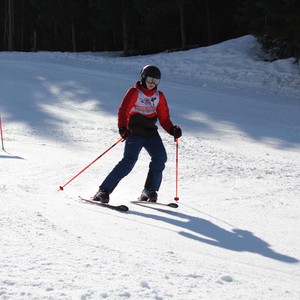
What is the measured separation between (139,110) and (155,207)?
3.75 feet

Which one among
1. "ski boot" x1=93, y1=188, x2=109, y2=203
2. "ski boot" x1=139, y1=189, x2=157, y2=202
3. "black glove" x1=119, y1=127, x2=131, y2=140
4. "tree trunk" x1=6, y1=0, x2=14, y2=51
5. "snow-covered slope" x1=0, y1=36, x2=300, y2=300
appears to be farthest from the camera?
"tree trunk" x1=6, y1=0, x2=14, y2=51

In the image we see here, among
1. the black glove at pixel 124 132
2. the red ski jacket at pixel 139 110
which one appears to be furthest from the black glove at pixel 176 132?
the black glove at pixel 124 132

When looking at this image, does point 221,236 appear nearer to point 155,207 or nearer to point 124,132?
point 155,207

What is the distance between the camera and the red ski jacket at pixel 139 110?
5.71m

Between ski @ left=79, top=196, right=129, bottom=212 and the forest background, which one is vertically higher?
the forest background

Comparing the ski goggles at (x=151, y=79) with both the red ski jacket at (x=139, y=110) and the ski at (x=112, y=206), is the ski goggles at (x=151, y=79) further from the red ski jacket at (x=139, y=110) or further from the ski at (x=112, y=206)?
the ski at (x=112, y=206)

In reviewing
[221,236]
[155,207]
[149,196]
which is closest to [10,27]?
[149,196]

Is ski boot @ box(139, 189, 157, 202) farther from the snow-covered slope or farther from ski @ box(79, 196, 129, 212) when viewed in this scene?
ski @ box(79, 196, 129, 212)

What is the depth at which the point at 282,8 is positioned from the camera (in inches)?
633

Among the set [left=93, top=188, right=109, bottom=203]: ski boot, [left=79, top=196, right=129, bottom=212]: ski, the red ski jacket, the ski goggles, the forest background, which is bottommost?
[left=79, top=196, right=129, bottom=212]: ski

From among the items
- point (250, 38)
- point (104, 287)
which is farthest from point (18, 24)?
point (104, 287)

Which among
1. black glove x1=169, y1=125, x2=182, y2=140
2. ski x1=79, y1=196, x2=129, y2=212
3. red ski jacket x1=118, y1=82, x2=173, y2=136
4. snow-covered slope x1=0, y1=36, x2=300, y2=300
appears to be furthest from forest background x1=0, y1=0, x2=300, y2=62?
ski x1=79, y1=196, x2=129, y2=212

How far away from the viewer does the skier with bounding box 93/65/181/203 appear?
5684mm

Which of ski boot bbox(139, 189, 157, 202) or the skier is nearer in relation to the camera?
the skier
